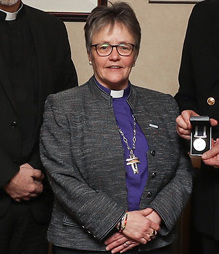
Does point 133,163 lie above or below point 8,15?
below

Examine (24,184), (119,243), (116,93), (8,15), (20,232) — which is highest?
(8,15)

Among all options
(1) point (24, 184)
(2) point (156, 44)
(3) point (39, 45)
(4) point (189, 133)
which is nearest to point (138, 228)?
(4) point (189, 133)

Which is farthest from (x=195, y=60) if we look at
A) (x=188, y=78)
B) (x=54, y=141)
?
(x=54, y=141)

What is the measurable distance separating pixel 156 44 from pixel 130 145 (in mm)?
1030

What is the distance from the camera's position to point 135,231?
5.60 feet

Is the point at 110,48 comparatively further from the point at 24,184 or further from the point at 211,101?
the point at 24,184

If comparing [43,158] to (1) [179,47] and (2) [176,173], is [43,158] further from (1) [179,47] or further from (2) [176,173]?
(1) [179,47]

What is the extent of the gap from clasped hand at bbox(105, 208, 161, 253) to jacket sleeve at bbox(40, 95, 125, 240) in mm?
56

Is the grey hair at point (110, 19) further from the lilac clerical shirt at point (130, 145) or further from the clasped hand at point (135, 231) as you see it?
the clasped hand at point (135, 231)

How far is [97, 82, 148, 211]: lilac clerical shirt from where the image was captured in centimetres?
178

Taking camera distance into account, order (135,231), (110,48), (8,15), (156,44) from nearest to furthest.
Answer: (135,231) → (110,48) → (8,15) → (156,44)

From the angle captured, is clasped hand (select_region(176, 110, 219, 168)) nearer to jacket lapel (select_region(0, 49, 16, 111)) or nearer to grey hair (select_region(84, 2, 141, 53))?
grey hair (select_region(84, 2, 141, 53))

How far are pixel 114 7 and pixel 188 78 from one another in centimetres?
44

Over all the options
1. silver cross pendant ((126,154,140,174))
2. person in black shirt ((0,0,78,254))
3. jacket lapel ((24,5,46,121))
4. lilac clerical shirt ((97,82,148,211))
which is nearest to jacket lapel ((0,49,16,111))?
person in black shirt ((0,0,78,254))
